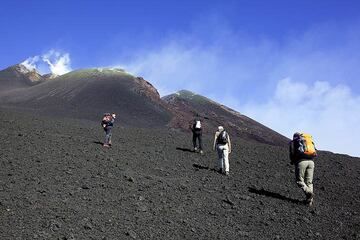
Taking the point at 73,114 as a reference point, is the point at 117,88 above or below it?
above

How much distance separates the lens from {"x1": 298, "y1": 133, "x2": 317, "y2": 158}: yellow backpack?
10.4 meters

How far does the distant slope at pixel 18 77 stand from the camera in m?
62.5

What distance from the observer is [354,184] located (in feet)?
47.6

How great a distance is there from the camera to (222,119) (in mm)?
51781

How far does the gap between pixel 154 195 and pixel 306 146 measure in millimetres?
3836

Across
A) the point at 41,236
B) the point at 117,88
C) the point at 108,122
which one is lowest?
the point at 41,236

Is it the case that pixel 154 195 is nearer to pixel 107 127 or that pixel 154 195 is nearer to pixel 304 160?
pixel 304 160

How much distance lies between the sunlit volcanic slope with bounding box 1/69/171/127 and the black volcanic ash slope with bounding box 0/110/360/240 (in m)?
18.4

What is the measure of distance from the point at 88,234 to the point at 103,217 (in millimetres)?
940

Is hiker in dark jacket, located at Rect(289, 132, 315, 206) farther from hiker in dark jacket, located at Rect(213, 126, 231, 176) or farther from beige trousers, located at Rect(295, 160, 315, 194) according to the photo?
hiker in dark jacket, located at Rect(213, 126, 231, 176)

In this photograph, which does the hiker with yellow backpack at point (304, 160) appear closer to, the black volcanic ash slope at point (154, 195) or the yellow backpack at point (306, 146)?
the yellow backpack at point (306, 146)

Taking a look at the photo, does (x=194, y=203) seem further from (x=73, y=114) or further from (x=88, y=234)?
(x=73, y=114)

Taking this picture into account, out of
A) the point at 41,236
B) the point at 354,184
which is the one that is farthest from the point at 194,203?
the point at 354,184

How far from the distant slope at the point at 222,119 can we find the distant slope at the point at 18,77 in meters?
23.0
